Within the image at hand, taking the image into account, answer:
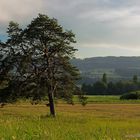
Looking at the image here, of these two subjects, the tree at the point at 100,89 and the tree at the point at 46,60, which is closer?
the tree at the point at 46,60

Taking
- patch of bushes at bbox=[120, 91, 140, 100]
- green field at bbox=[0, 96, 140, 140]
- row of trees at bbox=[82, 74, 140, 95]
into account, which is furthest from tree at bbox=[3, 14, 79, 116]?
row of trees at bbox=[82, 74, 140, 95]

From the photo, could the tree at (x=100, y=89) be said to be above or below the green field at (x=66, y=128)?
above

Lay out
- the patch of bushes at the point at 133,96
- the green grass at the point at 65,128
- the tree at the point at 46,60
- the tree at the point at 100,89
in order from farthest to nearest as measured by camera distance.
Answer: the tree at the point at 100,89, the patch of bushes at the point at 133,96, the tree at the point at 46,60, the green grass at the point at 65,128

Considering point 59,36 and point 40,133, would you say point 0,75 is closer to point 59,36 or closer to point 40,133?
point 59,36

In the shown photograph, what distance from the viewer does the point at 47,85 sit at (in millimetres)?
51500

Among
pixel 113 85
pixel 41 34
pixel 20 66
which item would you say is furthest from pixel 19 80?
pixel 113 85

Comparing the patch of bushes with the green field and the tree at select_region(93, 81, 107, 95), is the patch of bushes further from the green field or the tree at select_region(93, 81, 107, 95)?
the green field

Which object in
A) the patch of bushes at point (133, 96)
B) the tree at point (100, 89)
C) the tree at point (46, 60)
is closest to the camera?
the tree at point (46, 60)

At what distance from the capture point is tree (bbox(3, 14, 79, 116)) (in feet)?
169

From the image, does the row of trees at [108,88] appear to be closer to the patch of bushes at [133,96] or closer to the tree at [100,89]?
the tree at [100,89]

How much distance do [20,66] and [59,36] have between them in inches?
205

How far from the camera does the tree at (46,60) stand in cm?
5156

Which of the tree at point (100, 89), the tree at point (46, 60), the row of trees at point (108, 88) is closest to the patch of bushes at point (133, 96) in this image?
the row of trees at point (108, 88)

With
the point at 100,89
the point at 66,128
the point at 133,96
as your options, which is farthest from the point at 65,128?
the point at 100,89
